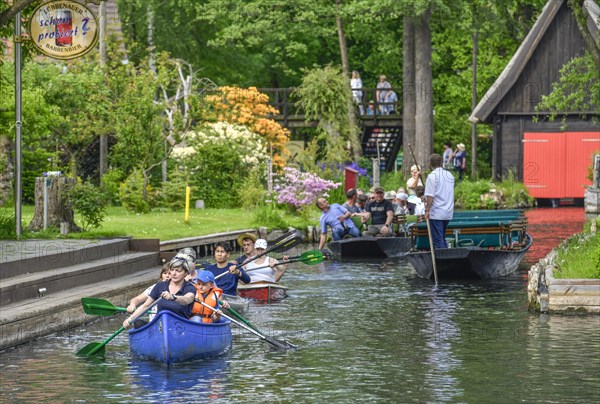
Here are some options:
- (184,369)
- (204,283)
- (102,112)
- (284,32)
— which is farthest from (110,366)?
(284,32)

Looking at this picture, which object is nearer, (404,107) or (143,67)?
(143,67)

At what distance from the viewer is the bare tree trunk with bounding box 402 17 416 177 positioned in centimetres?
5159

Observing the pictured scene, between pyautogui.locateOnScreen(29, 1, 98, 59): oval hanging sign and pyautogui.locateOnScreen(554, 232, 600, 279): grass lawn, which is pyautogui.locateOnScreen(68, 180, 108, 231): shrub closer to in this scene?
pyautogui.locateOnScreen(29, 1, 98, 59): oval hanging sign

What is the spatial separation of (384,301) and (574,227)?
54.6 feet

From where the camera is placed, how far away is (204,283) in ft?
61.6

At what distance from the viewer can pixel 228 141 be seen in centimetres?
4281

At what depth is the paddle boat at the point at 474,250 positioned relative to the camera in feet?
85.0

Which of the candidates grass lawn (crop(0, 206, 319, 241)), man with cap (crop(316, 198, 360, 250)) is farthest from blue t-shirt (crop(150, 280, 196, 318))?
man with cap (crop(316, 198, 360, 250))

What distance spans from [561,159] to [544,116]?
170 centimetres

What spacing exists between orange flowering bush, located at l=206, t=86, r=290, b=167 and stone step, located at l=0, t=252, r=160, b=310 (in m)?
22.4

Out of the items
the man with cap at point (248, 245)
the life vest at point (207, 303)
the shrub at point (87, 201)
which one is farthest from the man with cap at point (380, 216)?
the life vest at point (207, 303)

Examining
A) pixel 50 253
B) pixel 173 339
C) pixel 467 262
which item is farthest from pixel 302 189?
pixel 173 339

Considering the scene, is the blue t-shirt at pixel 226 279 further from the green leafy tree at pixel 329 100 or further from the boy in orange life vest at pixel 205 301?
the green leafy tree at pixel 329 100

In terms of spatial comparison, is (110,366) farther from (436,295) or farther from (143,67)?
(143,67)
